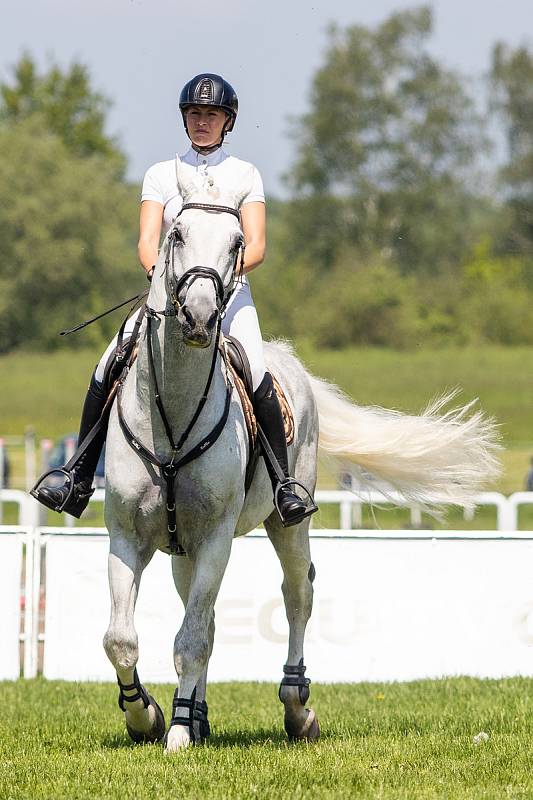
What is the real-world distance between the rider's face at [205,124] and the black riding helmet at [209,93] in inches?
1.8

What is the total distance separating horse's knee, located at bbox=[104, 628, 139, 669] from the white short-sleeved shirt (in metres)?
2.18

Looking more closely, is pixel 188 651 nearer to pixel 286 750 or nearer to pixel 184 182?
pixel 286 750

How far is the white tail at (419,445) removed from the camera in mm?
8977


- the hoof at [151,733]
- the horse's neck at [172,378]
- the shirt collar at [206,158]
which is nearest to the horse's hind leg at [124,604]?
the hoof at [151,733]

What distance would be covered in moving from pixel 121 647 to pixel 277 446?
4.96 ft

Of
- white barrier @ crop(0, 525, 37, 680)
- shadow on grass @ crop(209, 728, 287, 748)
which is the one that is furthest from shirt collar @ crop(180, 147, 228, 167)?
white barrier @ crop(0, 525, 37, 680)

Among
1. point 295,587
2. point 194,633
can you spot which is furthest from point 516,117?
point 194,633

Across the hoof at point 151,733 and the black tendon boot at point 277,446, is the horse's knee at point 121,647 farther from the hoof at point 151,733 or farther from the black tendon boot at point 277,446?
the black tendon boot at point 277,446

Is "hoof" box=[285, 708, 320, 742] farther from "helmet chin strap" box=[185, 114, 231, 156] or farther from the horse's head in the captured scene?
"helmet chin strap" box=[185, 114, 231, 156]

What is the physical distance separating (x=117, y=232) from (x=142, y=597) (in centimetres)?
4136

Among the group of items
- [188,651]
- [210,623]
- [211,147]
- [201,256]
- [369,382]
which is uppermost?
[369,382]

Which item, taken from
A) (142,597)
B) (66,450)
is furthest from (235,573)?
(66,450)

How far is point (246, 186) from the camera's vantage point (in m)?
6.72

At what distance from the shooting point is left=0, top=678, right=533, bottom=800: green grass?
18.8ft
